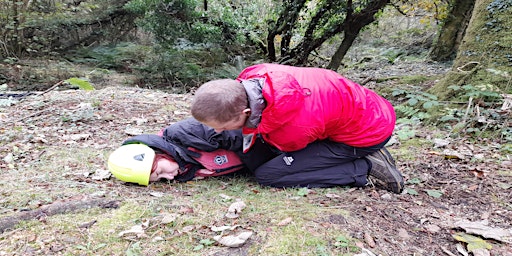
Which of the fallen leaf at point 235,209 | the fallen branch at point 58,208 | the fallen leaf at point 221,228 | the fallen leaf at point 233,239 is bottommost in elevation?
the fallen branch at point 58,208

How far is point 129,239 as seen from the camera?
1723 millimetres

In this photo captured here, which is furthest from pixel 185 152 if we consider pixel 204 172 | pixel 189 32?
pixel 189 32

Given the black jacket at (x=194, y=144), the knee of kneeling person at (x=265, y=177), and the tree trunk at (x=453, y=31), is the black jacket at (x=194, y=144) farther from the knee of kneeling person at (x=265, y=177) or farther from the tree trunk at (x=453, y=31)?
the tree trunk at (x=453, y=31)

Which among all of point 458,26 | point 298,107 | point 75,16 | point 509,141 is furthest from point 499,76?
point 75,16

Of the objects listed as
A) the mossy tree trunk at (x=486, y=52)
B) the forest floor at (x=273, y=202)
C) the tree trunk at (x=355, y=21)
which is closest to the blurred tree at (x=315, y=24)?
the tree trunk at (x=355, y=21)

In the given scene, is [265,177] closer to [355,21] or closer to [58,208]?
[58,208]

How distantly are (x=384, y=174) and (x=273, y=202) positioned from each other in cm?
98

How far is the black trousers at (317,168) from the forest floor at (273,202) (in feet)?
0.34

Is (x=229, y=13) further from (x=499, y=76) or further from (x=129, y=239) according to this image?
(x=129, y=239)

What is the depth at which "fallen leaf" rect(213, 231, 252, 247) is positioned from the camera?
1693 mm

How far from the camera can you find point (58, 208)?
6.48ft

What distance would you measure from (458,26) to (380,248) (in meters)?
10.5

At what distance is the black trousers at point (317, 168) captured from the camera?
104 inches

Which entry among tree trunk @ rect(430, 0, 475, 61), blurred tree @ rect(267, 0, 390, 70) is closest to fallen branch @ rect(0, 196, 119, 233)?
Result: blurred tree @ rect(267, 0, 390, 70)
